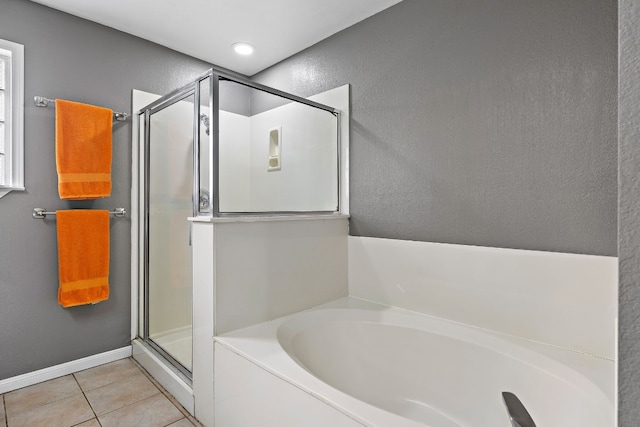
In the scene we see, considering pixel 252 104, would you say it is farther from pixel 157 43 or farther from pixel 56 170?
pixel 56 170

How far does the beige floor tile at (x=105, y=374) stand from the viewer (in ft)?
6.39

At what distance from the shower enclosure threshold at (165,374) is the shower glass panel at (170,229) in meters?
0.05

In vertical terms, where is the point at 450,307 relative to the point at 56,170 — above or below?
below

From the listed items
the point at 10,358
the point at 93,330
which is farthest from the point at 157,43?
the point at 10,358

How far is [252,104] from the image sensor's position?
2.50m

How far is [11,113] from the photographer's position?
6.06 ft

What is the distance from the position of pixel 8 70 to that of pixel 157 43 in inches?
36.1

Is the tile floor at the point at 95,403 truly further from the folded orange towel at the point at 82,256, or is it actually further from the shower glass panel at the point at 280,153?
the shower glass panel at the point at 280,153

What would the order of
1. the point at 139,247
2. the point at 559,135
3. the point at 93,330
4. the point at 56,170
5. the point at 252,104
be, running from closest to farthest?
1. the point at 559,135
2. the point at 56,170
3. the point at 93,330
4. the point at 139,247
5. the point at 252,104

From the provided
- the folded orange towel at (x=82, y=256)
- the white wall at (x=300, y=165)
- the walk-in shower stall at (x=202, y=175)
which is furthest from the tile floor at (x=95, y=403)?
the white wall at (x=300, y=165)

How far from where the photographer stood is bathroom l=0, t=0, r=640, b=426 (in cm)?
Result: 136

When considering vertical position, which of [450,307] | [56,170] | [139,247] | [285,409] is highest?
[56,170]

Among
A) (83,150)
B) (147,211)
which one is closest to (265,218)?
(147,211)

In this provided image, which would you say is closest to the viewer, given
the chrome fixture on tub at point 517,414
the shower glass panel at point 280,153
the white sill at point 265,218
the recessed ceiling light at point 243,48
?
the chrome fixture on tub at point 517,414
